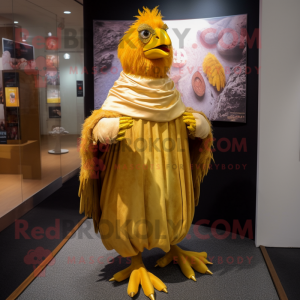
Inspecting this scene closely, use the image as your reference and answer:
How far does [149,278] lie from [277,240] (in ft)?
3.73

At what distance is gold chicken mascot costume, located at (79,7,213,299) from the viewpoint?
1805 mm

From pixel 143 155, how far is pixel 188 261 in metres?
0.87

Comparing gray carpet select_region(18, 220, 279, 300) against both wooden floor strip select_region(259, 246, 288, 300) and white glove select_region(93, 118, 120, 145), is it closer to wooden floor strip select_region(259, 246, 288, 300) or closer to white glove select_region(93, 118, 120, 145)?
wooden floor strip select_region(259, 246, 288, 300)

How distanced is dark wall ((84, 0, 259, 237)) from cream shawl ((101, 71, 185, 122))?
102 cm

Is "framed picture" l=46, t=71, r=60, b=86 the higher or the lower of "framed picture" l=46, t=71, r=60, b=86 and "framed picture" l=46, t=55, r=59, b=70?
the lower

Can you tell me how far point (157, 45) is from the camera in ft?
5.78

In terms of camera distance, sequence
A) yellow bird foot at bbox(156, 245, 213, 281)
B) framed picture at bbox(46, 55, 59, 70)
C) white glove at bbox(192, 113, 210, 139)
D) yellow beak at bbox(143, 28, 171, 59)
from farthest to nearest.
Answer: framed picture at bbox(46, 55, 59, 70) → yellow bird foot at bbox(156, 245, 213, 281) → white glove at bbox(192, 113, 210, 139) → yellow beak at bbox(143, 28, 171, 59)

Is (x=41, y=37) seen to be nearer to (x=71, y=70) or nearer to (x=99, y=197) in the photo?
(x=71, y=70)

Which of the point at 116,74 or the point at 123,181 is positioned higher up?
the point at 116,74

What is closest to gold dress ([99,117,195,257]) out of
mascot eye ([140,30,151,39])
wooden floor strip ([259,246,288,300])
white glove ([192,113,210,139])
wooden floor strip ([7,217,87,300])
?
white glove ([192,113,210,139])

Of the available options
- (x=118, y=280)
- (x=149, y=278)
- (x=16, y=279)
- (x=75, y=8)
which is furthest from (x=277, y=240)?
(x=75, y=8)

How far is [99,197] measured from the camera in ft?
6.67

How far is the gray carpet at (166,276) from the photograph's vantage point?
1.94 meters

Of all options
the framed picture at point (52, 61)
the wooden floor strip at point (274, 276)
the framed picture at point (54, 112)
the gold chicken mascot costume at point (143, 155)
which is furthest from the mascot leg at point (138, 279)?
the framed picture at point (52, 61)
